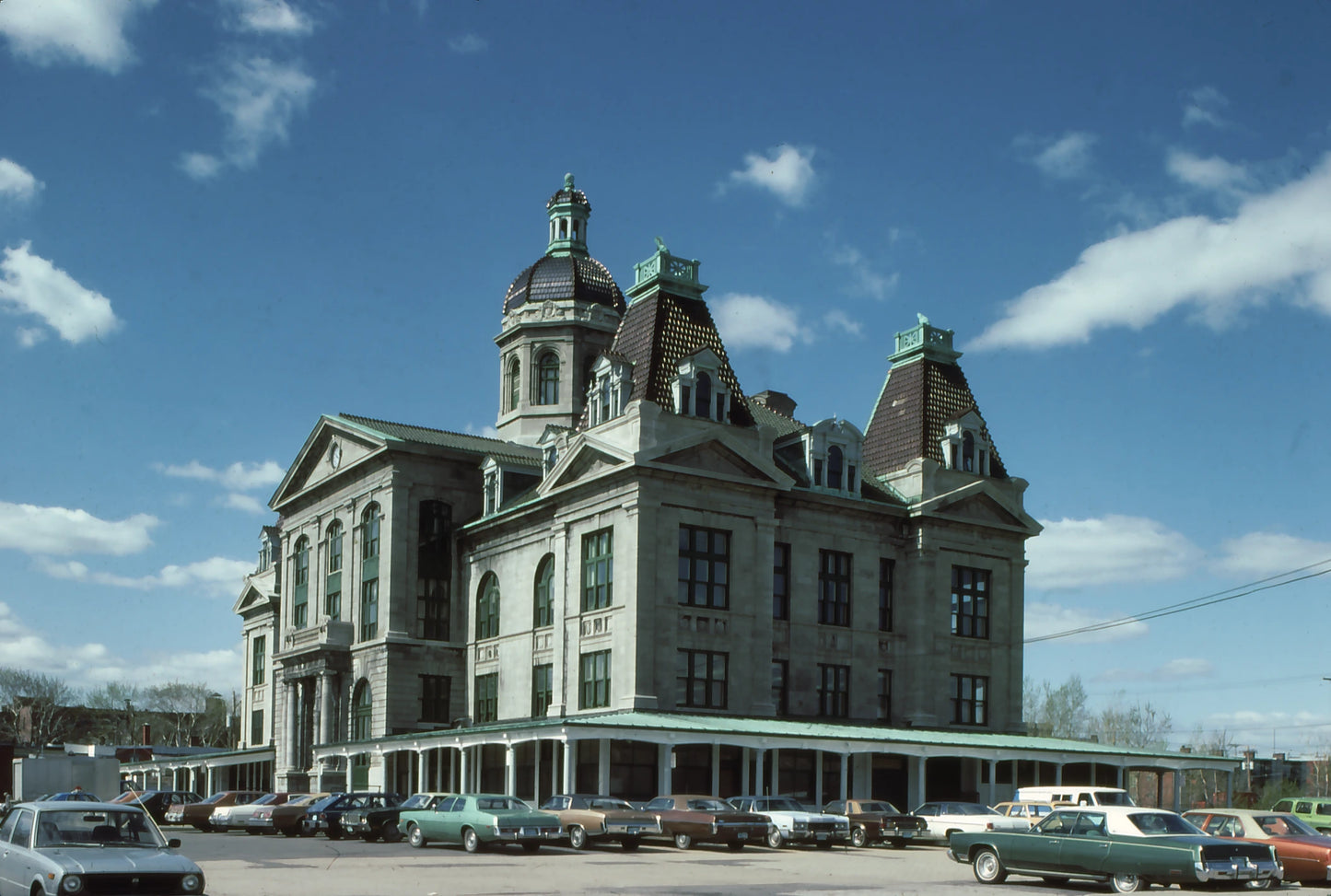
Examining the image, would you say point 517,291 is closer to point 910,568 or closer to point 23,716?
point 910,568

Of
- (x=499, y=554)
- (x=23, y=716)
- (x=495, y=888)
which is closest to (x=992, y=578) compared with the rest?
(x=499, y=554)

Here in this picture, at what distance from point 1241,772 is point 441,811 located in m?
109

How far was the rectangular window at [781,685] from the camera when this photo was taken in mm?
56219

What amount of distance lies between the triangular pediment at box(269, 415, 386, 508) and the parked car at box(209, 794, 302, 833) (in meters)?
18.5

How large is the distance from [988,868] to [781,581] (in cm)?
2978

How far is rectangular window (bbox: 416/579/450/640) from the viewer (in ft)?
210

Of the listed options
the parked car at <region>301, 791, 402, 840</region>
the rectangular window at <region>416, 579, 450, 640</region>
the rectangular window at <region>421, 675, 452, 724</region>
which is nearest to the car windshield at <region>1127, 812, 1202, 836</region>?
the parked car at <region>301, 791, 402, 840</region>

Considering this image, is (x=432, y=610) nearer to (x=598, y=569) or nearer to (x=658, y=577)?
(x=598, y=569)

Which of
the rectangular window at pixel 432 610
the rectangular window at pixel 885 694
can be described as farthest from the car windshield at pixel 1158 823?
the rectangular window at pixel 432 610

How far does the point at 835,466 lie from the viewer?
2341 inches

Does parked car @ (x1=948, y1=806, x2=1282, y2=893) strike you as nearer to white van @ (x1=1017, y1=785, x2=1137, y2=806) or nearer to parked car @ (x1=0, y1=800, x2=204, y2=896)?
white van @ (x1=1017, y1=785, x2=1137, y2=806)

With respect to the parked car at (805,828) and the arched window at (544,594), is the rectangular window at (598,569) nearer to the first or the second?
the arched window at (544,594)

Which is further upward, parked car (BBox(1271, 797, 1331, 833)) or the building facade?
the building facade

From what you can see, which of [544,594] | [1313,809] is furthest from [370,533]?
[1313,809]
